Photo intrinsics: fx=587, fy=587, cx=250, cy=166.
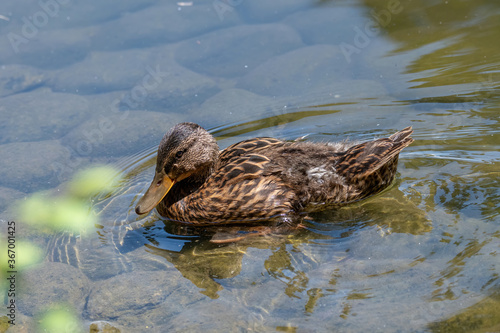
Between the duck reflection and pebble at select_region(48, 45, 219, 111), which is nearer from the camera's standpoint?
the duck reflection

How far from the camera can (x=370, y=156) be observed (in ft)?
18.4

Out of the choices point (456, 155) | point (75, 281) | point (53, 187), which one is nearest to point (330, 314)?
point (75, 281)

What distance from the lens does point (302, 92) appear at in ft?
25.7

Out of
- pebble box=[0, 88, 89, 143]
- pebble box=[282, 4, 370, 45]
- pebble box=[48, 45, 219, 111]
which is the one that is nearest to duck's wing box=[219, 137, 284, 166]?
pebble box=[48, 45, 219, 111]

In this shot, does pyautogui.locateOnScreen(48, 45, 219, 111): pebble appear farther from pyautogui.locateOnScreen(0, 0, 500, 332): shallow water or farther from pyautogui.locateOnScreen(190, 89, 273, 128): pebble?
pyautogui.locateOnScreen(190, 89, 273, 128): pebble

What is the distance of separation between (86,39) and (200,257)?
560 cm

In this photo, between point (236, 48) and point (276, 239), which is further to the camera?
point (236, 48)

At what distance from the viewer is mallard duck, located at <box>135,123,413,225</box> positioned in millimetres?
5625

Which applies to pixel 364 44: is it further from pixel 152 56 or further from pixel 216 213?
pixel 216 213

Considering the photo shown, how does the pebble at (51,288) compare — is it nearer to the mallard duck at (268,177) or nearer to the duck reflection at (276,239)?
the duck reflection at (276,239)

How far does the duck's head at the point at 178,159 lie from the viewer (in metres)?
5.68

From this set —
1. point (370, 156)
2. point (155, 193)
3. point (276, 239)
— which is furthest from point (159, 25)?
point (276, 239)

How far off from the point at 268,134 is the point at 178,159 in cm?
169

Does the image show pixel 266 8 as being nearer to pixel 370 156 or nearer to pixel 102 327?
pixel 370 156
